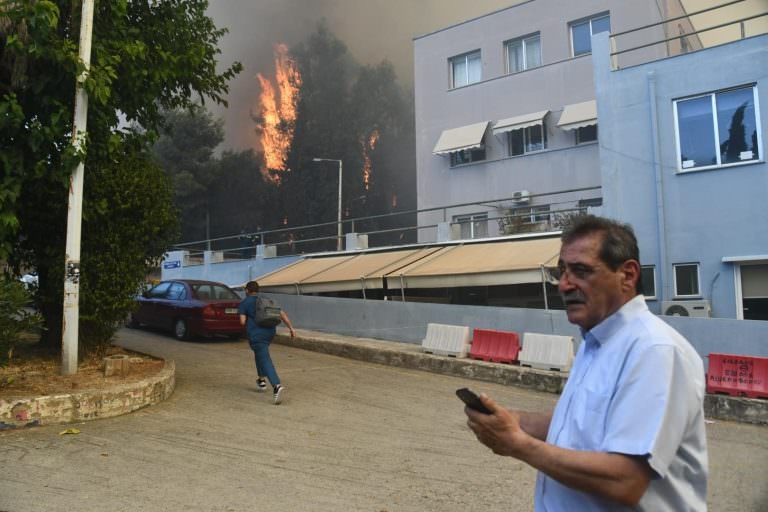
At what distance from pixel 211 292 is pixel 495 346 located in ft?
25.4

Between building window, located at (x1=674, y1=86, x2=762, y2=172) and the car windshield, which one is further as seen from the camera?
the car windshield

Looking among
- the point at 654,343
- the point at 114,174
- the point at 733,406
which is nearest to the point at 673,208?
the point at 733,406

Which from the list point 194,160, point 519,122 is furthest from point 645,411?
point 194,160

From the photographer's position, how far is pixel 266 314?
8688mm

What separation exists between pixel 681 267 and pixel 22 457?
42.8 ft

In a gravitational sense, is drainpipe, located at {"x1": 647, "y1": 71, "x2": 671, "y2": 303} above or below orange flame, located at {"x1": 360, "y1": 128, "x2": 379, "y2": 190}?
below

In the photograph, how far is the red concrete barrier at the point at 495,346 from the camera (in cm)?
1130

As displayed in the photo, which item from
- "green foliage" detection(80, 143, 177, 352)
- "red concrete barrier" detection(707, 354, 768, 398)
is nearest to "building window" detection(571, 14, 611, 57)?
"red concrete barrier" detection(707, 354, 768, 398)

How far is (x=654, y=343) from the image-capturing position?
161 cm

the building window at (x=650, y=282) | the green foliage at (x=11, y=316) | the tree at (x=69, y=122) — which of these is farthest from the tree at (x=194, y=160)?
the green foliage at (x=11, y=316)

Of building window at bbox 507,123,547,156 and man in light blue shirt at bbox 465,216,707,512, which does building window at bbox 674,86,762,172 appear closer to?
building window at bbox 507,123,547,156

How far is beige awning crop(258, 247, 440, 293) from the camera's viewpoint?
16438 mm

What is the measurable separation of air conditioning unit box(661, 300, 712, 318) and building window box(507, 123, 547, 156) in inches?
357

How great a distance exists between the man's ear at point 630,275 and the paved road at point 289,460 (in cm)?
331
